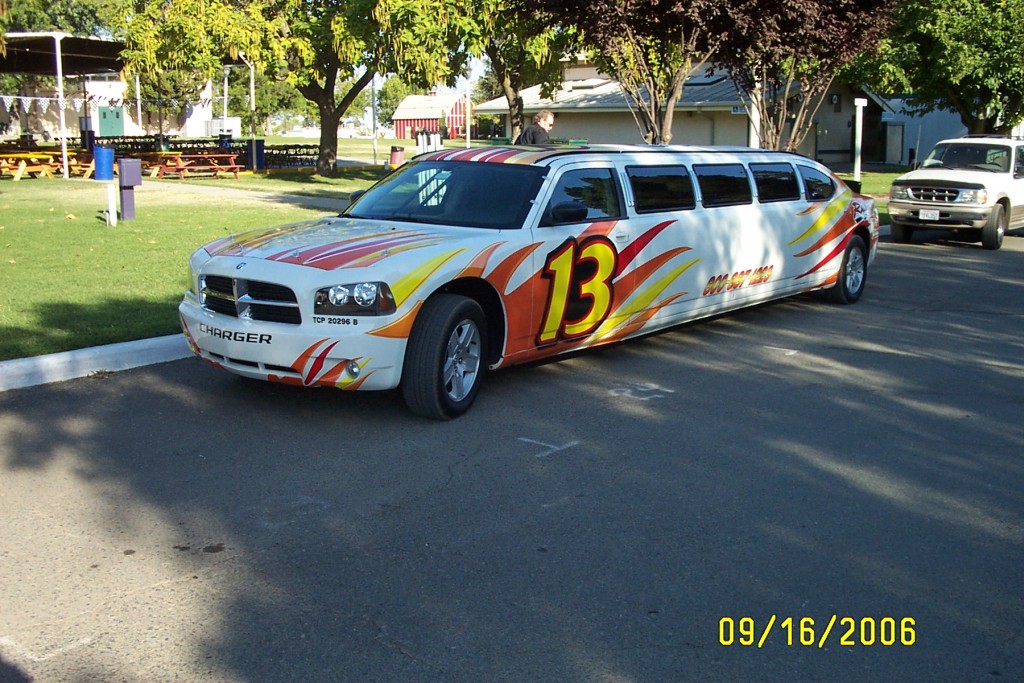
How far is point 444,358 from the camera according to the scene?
6660 mm

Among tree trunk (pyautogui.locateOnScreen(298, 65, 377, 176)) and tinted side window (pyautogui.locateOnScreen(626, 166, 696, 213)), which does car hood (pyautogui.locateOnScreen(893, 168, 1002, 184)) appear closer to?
tinted side window (pyautogui.locateOnScreen(626, 166, 696, 213))

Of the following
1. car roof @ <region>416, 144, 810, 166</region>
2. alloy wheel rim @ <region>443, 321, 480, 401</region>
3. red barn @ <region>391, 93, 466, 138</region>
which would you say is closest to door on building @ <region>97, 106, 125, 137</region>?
red barn @ <region>391, 93, 466, 138</region>

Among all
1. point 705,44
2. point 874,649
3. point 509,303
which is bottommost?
point 874,649

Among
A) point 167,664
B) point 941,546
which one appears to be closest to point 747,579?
point 941,546

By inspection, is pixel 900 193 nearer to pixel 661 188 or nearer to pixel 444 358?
pixel 661 188

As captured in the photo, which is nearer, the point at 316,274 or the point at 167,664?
the point at 167,664

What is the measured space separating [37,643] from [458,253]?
3.59 m

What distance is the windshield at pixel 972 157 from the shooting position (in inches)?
693

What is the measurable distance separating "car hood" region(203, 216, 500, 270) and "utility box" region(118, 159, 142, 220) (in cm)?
945

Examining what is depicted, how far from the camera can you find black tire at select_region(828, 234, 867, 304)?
11.3 meters

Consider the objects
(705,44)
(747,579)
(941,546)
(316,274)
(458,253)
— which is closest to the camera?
(747,579)

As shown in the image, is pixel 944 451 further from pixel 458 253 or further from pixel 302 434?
pixel 302 434

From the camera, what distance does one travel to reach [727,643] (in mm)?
4059

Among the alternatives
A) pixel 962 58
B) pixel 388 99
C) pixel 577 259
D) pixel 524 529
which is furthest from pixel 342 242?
pixel 388 99
